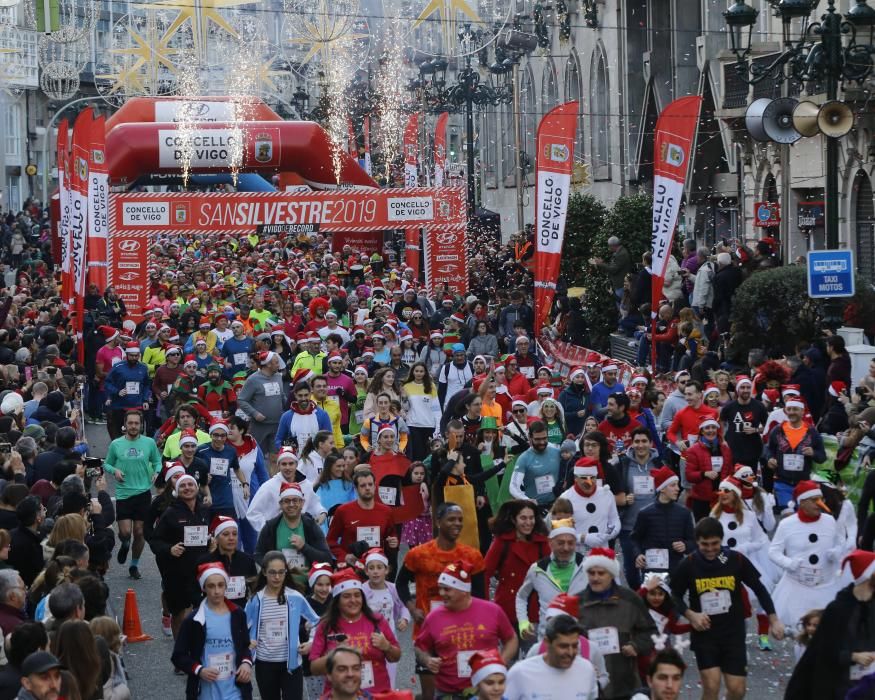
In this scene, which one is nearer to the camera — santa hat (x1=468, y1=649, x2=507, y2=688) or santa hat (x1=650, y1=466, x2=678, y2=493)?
santa hat (x1=468, y1=649, x2=507, y2=688)

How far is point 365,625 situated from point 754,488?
407 centimetres

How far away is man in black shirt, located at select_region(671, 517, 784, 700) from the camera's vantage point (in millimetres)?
9516

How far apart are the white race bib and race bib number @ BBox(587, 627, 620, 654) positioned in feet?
7.79

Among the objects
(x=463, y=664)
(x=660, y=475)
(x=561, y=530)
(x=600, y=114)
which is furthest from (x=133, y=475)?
(x=600, y=114)

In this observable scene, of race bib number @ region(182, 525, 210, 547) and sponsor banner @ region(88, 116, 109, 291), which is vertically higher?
sponsor banner @ region(88, 116, 109, 291)

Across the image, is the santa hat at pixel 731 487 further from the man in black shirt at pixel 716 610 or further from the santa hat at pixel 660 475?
the man in black shirt at pixel 716 610

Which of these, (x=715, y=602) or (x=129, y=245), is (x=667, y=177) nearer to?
(x=129, y=245)

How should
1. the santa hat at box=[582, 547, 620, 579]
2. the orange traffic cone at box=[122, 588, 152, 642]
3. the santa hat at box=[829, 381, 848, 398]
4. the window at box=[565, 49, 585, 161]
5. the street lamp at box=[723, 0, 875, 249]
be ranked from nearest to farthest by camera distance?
the santa hat at box=[582, 547, 620, 579]
the orange traffic cone at box=[122, 588, 152, 642]
the santa hat at box=[829, 381, 848, 398]
the street lamp at box=[723, 0, 875, 249]
the window at box=[565, 49, 585, 161]

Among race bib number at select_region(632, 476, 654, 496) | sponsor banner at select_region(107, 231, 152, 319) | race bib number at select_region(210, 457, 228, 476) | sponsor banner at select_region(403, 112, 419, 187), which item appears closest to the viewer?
race bib number at select_region(632, 476, 654, 496)

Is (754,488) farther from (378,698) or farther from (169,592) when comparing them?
(378,698)

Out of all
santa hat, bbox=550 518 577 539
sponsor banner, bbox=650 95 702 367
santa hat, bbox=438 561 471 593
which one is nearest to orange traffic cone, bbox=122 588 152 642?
santa hat, bbox=550 518 577 539

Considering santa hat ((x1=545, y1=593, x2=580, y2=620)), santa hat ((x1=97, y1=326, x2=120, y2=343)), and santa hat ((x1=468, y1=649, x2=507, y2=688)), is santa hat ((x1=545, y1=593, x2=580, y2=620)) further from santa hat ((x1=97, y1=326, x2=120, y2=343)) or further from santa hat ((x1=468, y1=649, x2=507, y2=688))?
santa hat ((x1=97, y1=326, x2=120, y2=343))

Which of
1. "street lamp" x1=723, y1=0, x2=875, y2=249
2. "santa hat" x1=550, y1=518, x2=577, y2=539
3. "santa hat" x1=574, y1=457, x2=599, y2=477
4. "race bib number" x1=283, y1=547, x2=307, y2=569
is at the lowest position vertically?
"race bib number" x1=283, y1=547, x2=307, y2=569

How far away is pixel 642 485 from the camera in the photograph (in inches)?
494
